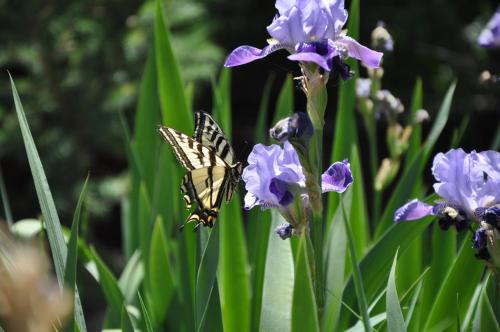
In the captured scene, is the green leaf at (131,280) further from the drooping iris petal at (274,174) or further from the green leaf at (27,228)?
the drooping iris petal at (274,174)

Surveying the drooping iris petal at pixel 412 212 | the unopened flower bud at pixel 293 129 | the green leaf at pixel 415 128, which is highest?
the unopened flower bud at pixel 293 129

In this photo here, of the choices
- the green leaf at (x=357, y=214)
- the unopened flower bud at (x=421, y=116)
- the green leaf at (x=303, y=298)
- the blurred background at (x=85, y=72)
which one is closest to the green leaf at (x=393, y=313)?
the green leaf at (x=303, y=298)

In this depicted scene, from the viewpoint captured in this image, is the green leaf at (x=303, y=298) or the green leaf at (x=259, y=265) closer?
the green leaf at (x=303, y=298)

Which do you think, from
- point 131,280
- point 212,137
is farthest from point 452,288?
point 131,280

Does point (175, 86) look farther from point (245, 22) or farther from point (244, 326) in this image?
point (245, 22)

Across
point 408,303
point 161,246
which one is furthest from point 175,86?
point 408,303

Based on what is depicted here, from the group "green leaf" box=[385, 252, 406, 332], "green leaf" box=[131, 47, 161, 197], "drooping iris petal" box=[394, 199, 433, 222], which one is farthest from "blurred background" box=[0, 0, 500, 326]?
"green leaf" box=[385, 252, 406, 332]

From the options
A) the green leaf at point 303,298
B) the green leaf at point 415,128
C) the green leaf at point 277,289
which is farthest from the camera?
the green leaf at point 415,128
